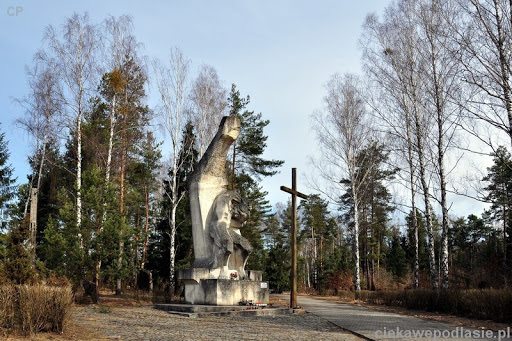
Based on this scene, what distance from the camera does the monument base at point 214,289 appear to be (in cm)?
1337

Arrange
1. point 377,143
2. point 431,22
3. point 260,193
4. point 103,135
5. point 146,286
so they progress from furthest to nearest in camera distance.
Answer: point 260,193 < point 146,286 < point 377,143 < point 103,135 < point 431,22

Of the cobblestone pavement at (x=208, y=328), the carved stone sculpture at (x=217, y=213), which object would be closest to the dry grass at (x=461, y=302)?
the cobblestone pavement at (x=208, y=328)

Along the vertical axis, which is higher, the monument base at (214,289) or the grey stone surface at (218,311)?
the monument base at (214,289)

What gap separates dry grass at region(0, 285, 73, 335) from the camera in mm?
6883

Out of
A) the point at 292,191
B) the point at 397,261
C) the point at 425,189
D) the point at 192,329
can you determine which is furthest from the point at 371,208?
the point at 192,329

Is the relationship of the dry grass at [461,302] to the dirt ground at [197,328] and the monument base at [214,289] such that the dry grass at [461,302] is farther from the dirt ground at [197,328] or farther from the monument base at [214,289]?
the monument base at [214,289]

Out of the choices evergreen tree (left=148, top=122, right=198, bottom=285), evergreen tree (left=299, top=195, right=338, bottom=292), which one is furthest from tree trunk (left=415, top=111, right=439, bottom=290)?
evergreen tree (left=299, top=195, right=338, bottom=292)

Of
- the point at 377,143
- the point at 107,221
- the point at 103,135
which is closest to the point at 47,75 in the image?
the point at 103,135

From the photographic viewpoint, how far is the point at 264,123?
1185 inches

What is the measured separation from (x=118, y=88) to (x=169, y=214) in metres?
7.55

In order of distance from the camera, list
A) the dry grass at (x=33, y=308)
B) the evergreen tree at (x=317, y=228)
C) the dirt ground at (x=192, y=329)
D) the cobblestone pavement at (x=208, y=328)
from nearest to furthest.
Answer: the dry grass at (x=33, y=308), the dirt ground at (x=192, y=329), the cobblestone pavement at (x=208, y=328), the evergreen tree at (x=317, y=228)

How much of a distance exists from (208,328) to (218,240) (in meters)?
4.87

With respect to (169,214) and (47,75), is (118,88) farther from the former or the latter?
(169,214)

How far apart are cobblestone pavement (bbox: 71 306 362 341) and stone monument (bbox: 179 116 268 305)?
1823 mm
